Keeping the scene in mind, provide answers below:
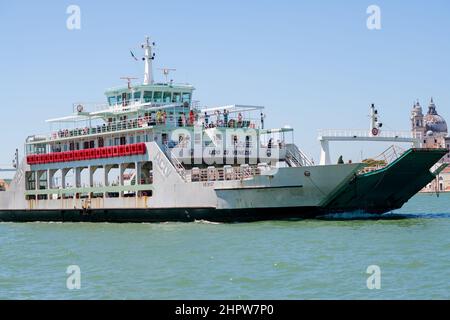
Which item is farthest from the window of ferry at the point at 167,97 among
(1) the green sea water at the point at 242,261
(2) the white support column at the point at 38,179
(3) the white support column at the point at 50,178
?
(1) the green sea water at the point at 242,261

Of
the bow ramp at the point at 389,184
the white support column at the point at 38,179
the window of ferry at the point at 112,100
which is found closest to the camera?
the bow ramp at the point at 389,184

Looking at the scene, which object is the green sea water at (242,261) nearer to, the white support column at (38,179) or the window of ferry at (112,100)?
the window of ferry at (112,100)

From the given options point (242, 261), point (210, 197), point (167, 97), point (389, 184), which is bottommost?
point (242, 261)

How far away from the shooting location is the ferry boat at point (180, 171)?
36531mm

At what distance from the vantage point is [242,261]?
24266 mm

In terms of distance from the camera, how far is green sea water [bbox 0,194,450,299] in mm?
19891

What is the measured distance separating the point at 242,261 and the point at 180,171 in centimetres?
1662

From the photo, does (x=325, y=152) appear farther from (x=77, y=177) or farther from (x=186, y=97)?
(x=77, y=177)

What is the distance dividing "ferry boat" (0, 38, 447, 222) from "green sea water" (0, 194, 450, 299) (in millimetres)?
1429

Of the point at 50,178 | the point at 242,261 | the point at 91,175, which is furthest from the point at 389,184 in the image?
the point at 50,178

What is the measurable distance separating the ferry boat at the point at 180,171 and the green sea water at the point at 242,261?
1429mm

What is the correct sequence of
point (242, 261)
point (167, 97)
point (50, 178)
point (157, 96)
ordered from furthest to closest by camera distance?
1. point (50, 178)
2. point (167, 97)
3. point (157, 96)
4. point (242, 261)

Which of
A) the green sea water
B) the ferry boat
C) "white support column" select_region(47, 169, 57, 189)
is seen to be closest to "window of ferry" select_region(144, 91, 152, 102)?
the ferry boat
